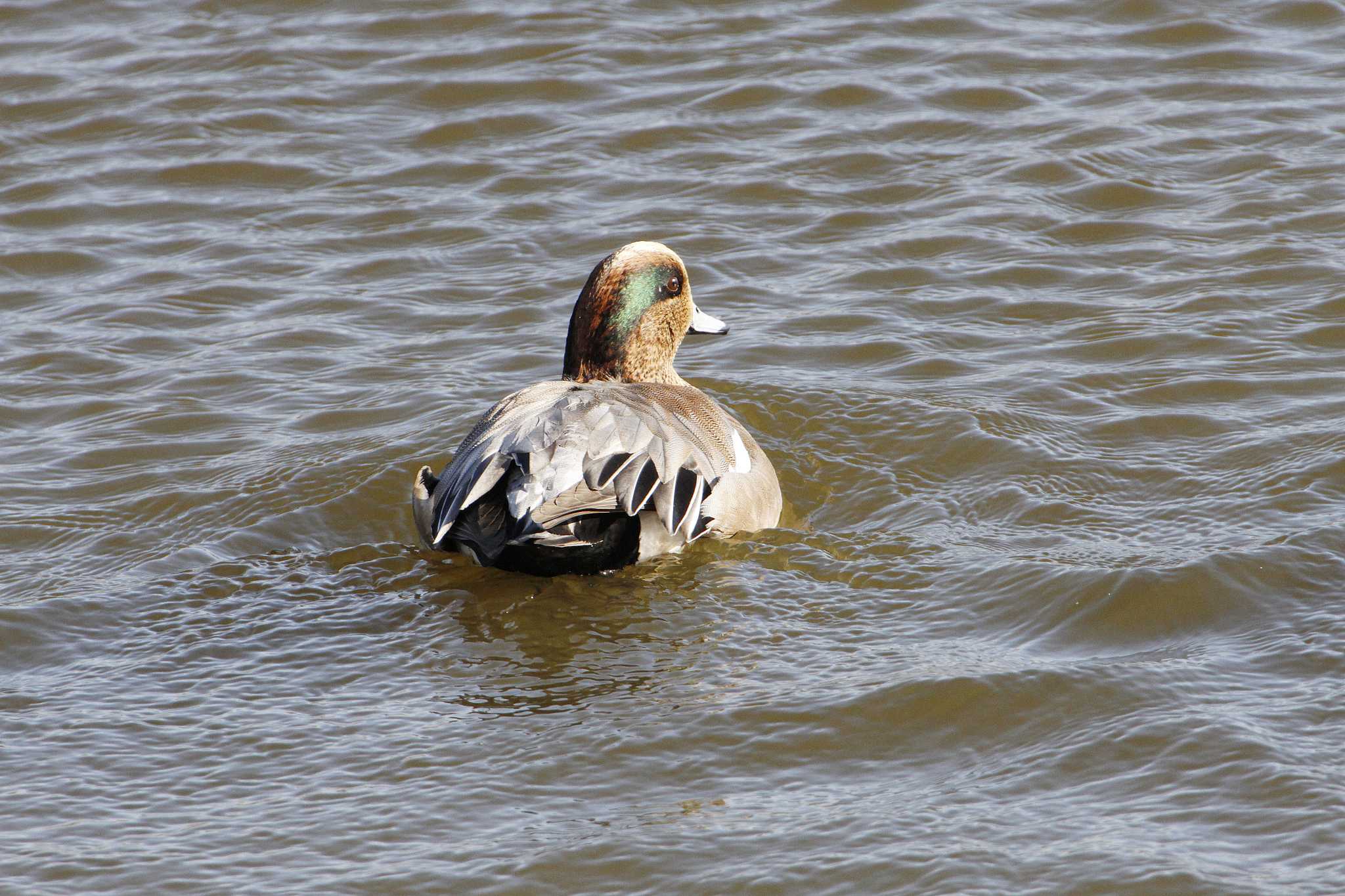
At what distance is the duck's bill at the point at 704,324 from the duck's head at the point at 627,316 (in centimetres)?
18

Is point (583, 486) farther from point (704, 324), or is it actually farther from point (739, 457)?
point (704, 324)

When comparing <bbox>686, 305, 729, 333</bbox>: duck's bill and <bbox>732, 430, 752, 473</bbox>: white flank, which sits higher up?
<bbox>686, 305, 729, 333</bbox>: duck's bill

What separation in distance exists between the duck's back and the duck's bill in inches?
43.5

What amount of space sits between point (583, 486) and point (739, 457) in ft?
3.67

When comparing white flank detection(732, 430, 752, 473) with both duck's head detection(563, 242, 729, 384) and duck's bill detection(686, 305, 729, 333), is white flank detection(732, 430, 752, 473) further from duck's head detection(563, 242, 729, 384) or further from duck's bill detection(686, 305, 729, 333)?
duck's bill detection(686, 305, 729, 333)

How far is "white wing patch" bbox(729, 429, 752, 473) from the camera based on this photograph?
670cm

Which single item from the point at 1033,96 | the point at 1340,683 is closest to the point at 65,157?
the point at 1033,96

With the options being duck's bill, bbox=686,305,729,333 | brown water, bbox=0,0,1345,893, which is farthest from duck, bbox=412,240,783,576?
duck's bill, bbox=686,305,729,333

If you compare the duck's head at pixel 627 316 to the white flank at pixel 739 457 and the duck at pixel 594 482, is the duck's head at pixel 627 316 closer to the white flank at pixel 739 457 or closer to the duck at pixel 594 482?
the duck at pixel 594 482

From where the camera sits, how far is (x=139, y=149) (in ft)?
35.8

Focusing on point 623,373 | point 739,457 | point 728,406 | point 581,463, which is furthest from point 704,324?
point 581,463

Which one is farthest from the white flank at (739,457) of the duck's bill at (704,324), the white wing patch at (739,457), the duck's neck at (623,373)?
the duck's bill at (704,324)

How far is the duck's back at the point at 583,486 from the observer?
5.80 m

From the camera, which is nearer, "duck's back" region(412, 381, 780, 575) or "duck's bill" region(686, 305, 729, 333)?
"duck's back" region(412, 381, 780, 575)
